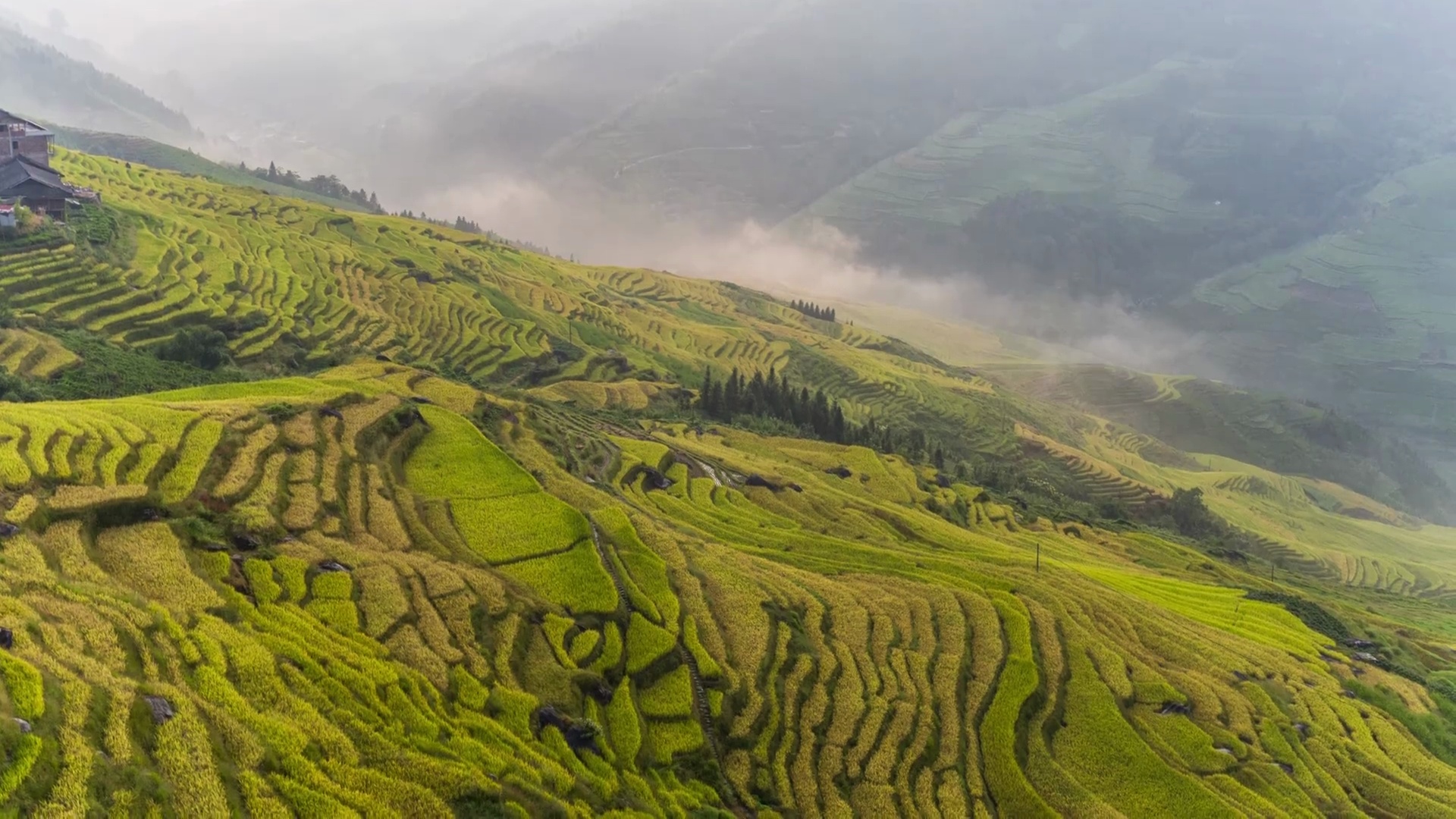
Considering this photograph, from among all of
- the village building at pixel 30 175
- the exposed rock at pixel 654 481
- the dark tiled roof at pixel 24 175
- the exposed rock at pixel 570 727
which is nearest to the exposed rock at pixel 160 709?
the exposed rock at pixel 570 727

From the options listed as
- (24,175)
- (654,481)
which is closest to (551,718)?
(654,481)

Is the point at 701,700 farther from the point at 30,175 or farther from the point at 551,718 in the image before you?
the point at 30,175

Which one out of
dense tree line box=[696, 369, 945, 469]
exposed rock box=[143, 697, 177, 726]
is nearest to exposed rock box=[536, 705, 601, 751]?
exposed rock box=[143, 697, 177, 726]

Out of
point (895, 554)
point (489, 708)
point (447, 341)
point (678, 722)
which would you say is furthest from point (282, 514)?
point (447, 341)

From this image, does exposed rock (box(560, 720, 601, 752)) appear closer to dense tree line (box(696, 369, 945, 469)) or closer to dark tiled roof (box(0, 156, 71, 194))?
dense tree line (box(696, 369, 945, 469))

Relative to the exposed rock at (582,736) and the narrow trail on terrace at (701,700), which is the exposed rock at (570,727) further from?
the narrow trail on terrace at (701,700)

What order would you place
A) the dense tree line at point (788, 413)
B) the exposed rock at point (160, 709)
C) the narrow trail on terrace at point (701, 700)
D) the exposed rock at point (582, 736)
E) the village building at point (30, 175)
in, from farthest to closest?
the dense tree line at point (788, 413) → the village building at point (30, 175) → the narrow trail on terrace at point (701, 700) → the exposed rock at point (582, 736) → the exposed rock at point (160, 709)
